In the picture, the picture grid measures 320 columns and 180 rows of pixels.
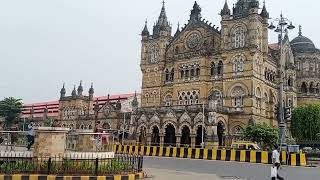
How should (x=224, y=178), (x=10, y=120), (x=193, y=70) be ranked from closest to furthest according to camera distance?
(x=224, y=178)
(x=193, y=70)
(x=10, y=120)

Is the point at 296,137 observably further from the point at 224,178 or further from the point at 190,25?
the point at 224,178

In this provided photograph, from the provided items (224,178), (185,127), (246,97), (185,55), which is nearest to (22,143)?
(224,178)

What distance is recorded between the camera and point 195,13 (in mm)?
54562

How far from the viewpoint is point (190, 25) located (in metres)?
53.9

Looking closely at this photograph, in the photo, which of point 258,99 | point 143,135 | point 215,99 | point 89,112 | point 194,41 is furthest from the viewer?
point 89,112

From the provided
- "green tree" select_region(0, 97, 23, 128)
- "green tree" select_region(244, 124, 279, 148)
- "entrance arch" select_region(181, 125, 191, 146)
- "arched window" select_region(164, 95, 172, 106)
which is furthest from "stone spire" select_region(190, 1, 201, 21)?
"green tree" select_region(0, 97, 23, 128)

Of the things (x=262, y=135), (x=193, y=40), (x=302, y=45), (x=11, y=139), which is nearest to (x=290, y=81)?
(x=302, y=45)

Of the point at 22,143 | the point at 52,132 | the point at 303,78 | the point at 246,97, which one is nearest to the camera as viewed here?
the point at 52,132

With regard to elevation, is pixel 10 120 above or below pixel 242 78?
below

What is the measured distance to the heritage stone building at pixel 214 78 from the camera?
150 feet

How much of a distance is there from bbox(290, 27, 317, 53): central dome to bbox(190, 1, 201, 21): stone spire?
1761cm

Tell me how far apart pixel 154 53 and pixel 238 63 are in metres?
14.6

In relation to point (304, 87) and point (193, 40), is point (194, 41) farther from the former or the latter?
point (304, 87)

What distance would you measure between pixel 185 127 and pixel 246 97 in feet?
25.9
